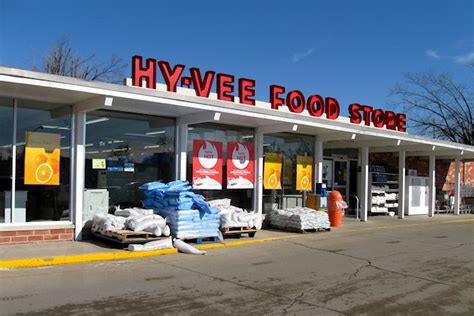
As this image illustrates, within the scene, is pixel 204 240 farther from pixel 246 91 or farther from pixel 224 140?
pixel 246 91

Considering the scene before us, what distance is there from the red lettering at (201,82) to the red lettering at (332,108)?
16.4 feet

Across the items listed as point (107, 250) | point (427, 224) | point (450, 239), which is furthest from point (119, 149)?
point (427, 224)

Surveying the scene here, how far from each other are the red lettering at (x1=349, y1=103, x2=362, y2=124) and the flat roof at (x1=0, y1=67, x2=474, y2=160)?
0.77 m

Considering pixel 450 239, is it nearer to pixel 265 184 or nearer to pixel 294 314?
pixel 265 184

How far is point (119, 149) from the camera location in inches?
477

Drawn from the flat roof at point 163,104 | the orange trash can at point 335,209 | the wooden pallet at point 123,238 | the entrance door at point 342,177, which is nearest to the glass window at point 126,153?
the flat roof at point 163,104

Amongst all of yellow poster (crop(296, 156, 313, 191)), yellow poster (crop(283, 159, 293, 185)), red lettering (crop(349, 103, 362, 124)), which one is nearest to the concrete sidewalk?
yellow poster (crop(283, 159, 293, 185))

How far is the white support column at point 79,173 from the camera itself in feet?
36.4

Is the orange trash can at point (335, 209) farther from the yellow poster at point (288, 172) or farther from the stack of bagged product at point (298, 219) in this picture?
the yellow poster at point (288, 172)

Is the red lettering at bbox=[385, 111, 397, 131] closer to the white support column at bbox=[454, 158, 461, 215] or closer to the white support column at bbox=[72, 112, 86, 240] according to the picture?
the white support column at bbox=[454, 158, 461, 215]

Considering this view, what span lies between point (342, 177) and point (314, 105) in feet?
17.5

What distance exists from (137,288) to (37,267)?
2.48 metres

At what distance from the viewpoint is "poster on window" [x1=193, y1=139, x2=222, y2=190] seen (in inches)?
527

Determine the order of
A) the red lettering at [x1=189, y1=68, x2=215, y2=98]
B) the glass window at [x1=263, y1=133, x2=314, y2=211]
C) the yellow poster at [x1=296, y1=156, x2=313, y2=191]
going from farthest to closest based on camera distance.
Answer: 1. the yellow poster at [x1=296, y1=156, x2=313, y2=191]
2. the glass window at [x1=263, y1=133, x2=314, y2=211]
3. the red lettering at [x1=189, y1=68, x2=215, y2=98]
